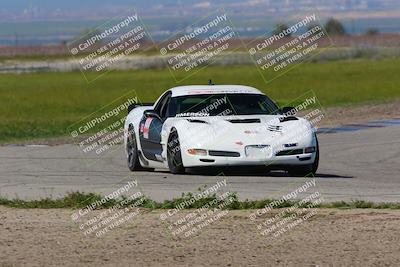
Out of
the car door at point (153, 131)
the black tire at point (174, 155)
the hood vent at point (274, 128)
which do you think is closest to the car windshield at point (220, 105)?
the car door at point (153, 131)

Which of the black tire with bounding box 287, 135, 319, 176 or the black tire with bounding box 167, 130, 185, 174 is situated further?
the black tire with bounding box 167, 130, 185, 174

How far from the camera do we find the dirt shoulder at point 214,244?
432 inches

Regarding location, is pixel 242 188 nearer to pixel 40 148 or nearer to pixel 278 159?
pixel 278 159

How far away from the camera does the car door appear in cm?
1972

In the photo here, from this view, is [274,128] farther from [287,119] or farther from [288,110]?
[288,110]

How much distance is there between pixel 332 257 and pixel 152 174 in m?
8.85

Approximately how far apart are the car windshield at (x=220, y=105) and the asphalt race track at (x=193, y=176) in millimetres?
905

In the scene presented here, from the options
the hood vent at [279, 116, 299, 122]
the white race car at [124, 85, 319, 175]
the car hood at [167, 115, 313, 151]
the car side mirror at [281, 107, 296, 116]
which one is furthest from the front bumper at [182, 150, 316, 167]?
the car side mirror at [281, 107, 296, 116]

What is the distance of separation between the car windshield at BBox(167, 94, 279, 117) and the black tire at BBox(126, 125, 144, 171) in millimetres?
1031

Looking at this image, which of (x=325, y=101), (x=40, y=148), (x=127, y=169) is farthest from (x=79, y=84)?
(x=127, y=169)

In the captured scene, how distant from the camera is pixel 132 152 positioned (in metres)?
20.6

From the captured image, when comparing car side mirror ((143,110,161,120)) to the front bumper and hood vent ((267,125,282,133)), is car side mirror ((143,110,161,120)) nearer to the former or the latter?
the front bumper

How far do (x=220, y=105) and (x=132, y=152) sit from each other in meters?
1.83

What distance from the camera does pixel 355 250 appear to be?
11.4m
